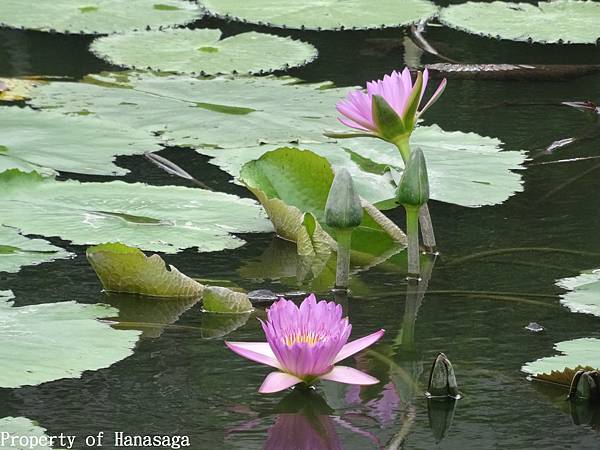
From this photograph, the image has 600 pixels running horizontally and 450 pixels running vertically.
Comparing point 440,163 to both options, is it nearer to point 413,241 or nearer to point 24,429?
point 413,241

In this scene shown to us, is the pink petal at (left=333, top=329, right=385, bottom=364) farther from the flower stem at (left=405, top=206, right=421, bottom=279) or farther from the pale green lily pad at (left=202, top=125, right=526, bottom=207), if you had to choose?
the pale green lily pad at (left=202, top=125, right=526, bottom=207)

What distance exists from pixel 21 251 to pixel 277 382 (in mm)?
735

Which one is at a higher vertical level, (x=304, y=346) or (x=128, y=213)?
(x=304, y=346)

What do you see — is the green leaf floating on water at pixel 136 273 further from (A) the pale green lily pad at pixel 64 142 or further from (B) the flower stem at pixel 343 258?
(A) the pale green lily pad at pixel 64 142

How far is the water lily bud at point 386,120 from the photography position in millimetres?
1847

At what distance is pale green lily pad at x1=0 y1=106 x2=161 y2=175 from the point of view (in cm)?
239

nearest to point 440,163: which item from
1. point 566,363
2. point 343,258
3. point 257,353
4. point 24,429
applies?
point 343,258

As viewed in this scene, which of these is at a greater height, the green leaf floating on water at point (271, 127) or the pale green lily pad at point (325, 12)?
the pale green lily pad at point (325, 12)

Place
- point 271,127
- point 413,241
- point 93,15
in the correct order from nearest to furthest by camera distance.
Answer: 1. point 413,241
2. point 271,127
3. point 93,15

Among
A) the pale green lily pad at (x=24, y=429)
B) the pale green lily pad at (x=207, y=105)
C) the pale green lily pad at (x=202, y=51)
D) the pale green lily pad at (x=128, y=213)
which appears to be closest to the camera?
the pale green lily pad at (x=24, y=429)

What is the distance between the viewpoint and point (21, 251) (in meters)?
1.95

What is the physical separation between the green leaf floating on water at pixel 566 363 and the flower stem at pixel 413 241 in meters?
0.38

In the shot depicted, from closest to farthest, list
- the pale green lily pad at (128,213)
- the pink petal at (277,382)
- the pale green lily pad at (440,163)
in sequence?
the pink petal at (277,382) < the pale green lily pad at (128,213) < the pale green lily pad at (440,163)

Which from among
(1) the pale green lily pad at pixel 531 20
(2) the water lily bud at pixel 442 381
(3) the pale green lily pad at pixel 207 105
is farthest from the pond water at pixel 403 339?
(1) the pale green lily pad at pixel 531 20
